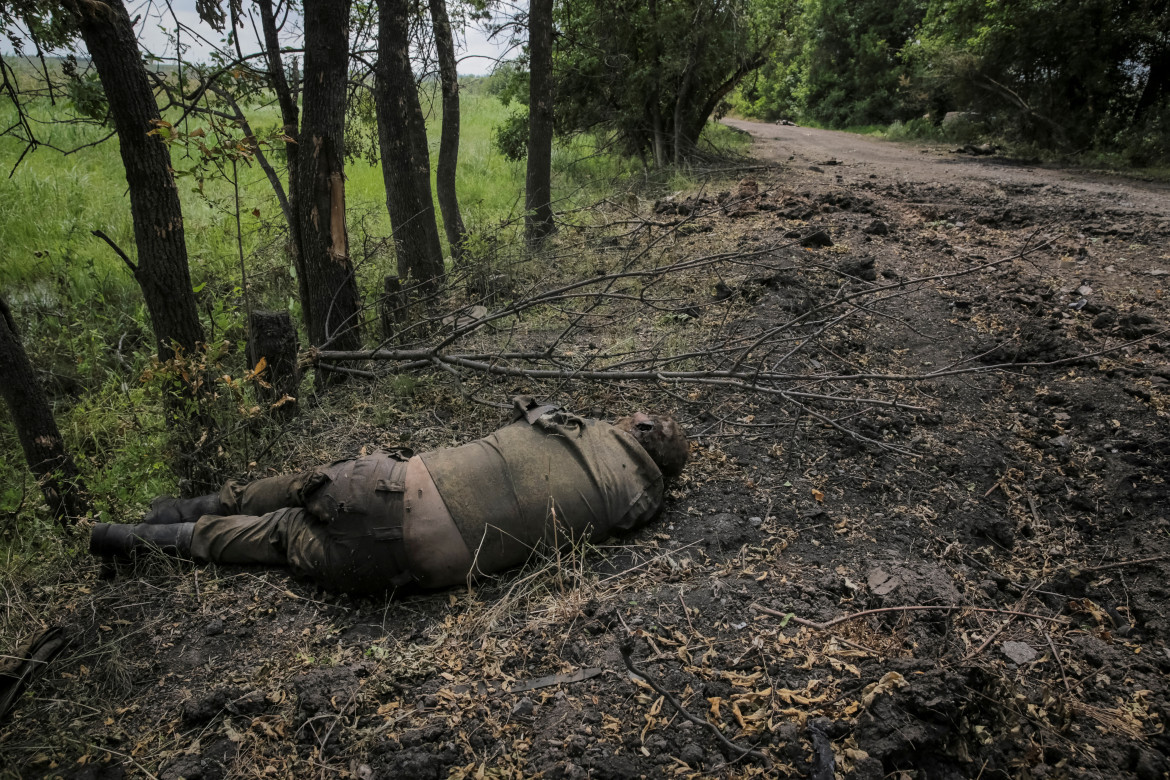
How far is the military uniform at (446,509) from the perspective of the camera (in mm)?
2332

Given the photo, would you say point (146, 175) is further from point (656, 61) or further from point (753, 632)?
point (656, 61)

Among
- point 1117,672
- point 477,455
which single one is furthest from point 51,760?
point 1117,672

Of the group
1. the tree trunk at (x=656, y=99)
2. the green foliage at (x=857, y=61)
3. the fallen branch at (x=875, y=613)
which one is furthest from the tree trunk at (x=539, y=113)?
the green foliage at (x=857, y=61)

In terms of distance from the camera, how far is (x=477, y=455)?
2.50 m

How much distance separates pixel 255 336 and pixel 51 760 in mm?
2085

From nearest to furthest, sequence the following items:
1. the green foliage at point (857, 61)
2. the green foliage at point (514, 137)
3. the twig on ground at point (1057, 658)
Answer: the twig on ground at point (1057, 658) < the green foliage at point (514, 137) < the green foliage at point (857, 61)

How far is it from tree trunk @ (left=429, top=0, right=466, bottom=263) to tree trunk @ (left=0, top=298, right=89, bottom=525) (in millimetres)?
3702

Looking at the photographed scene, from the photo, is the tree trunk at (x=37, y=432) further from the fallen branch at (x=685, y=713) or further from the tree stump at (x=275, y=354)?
the fallen branch at (x=685, y=713)

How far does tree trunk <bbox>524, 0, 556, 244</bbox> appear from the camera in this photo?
6.91m

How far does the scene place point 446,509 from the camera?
237 centimetres

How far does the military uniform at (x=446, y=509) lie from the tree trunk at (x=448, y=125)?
388cm

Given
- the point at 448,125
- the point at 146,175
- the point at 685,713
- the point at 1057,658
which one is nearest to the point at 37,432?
the point at 146,175

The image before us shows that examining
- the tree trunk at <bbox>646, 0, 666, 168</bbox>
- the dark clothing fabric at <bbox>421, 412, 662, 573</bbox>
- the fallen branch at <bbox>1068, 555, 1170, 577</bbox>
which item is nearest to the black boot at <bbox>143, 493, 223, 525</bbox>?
the dark clothing fabric at <bbox>421, 412, 662, 573</bbox>

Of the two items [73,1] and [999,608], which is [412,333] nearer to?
[73,1]
